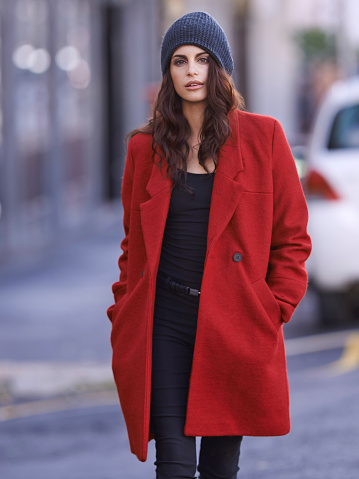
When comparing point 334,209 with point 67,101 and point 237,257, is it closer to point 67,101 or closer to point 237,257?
point 237,257

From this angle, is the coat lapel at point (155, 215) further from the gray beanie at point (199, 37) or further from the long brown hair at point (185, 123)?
the gray beanie at point (199, 37)

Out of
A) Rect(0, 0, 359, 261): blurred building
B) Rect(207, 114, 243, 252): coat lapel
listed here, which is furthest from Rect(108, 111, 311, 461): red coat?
Rect(0, 0, 359, 261): blurred building

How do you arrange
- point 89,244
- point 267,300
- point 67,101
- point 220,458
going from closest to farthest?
point 267,300
point 220,458
point 89,244
point 67,101

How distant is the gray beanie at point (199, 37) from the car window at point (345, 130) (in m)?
5.01

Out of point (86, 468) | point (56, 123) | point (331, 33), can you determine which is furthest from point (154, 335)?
point (331, 33)

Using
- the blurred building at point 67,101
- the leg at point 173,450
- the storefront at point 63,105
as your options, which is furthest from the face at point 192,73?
the storefront at point 63,105

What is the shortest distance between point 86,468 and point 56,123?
389 inches

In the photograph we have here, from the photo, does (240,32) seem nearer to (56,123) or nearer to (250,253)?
(56,123)

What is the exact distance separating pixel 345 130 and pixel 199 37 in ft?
17.2

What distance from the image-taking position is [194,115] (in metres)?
3.72

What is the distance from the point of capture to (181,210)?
3.62 m

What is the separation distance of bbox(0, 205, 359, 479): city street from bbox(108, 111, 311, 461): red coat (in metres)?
1.57

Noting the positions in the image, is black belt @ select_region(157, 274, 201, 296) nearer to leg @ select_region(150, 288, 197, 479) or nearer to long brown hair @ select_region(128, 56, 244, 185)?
leg @ select_region(150, 288, 197, 479)

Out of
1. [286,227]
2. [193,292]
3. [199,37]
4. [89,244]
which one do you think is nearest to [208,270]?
[193,292]
